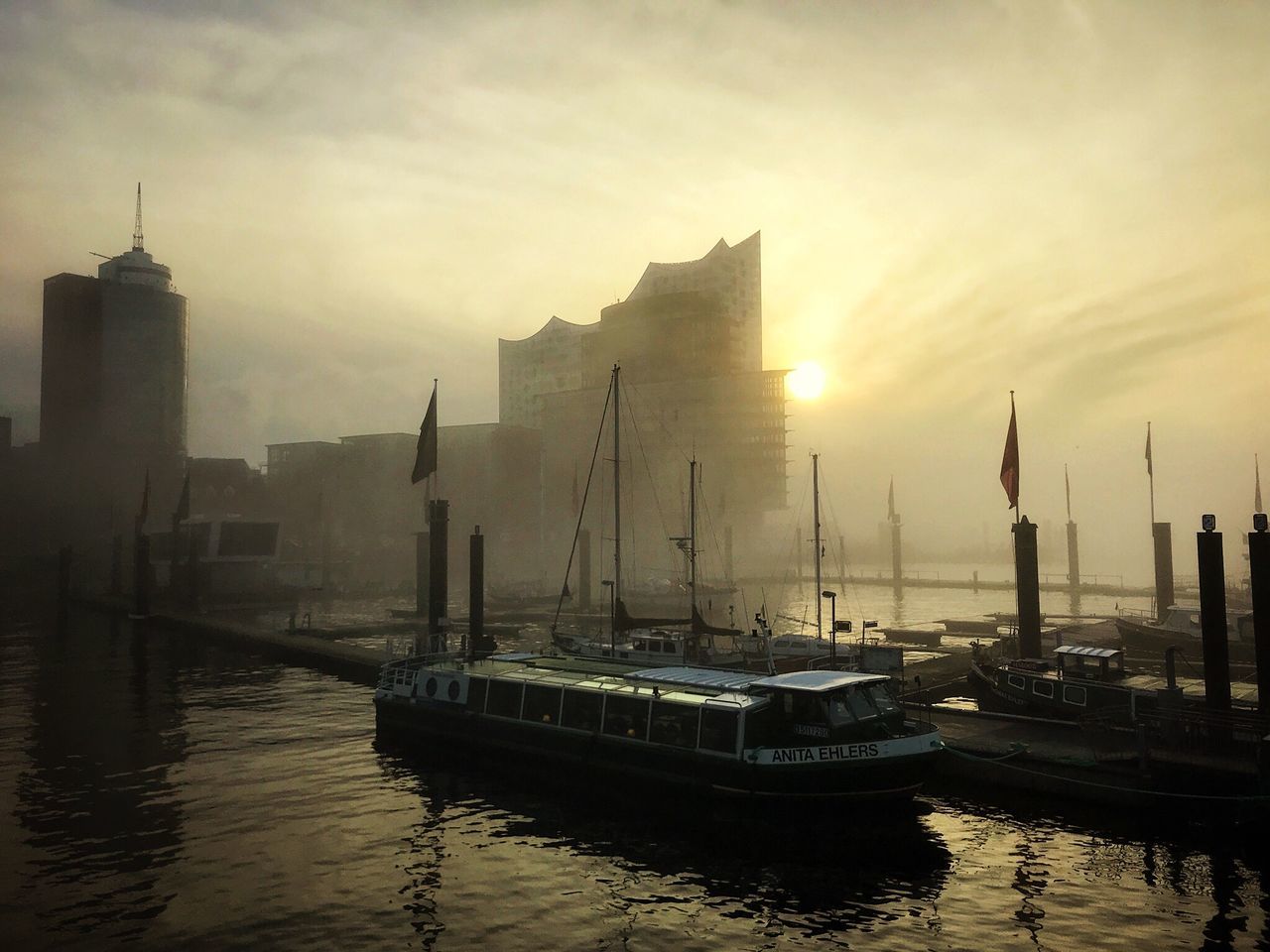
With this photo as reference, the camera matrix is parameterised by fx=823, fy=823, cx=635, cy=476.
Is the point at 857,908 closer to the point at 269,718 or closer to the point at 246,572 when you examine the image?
the point at 269,718

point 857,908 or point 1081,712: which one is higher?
point 1081,712

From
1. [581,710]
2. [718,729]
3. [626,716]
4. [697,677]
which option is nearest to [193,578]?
[581,710]

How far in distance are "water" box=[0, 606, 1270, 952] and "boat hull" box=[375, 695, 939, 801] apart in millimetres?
782

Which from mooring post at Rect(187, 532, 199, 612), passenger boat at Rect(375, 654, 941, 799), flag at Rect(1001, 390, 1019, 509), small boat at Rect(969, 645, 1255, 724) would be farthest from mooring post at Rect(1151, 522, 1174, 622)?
mooring post at Rect(187, 532, 199, 612)

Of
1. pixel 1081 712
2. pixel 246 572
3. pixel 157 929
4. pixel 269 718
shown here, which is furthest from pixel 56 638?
pixel 1081 712

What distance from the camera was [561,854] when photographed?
2111 centimetres

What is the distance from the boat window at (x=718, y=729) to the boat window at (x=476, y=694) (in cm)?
983

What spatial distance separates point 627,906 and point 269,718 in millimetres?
25932

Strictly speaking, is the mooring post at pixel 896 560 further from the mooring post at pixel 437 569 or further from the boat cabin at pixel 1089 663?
the boat cabin at pixel 1089 663

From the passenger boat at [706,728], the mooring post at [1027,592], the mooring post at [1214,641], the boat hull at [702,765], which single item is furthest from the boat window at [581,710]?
the mooring post at [1027,592]

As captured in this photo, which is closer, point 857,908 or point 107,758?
point 857,908

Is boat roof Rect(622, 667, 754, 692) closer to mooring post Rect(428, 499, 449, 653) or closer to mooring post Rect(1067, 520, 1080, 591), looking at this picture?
mooring post Rect(428, 499, 449, 653)

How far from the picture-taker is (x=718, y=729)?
23938mm

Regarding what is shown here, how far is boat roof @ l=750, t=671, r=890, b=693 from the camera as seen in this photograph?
23328mm
